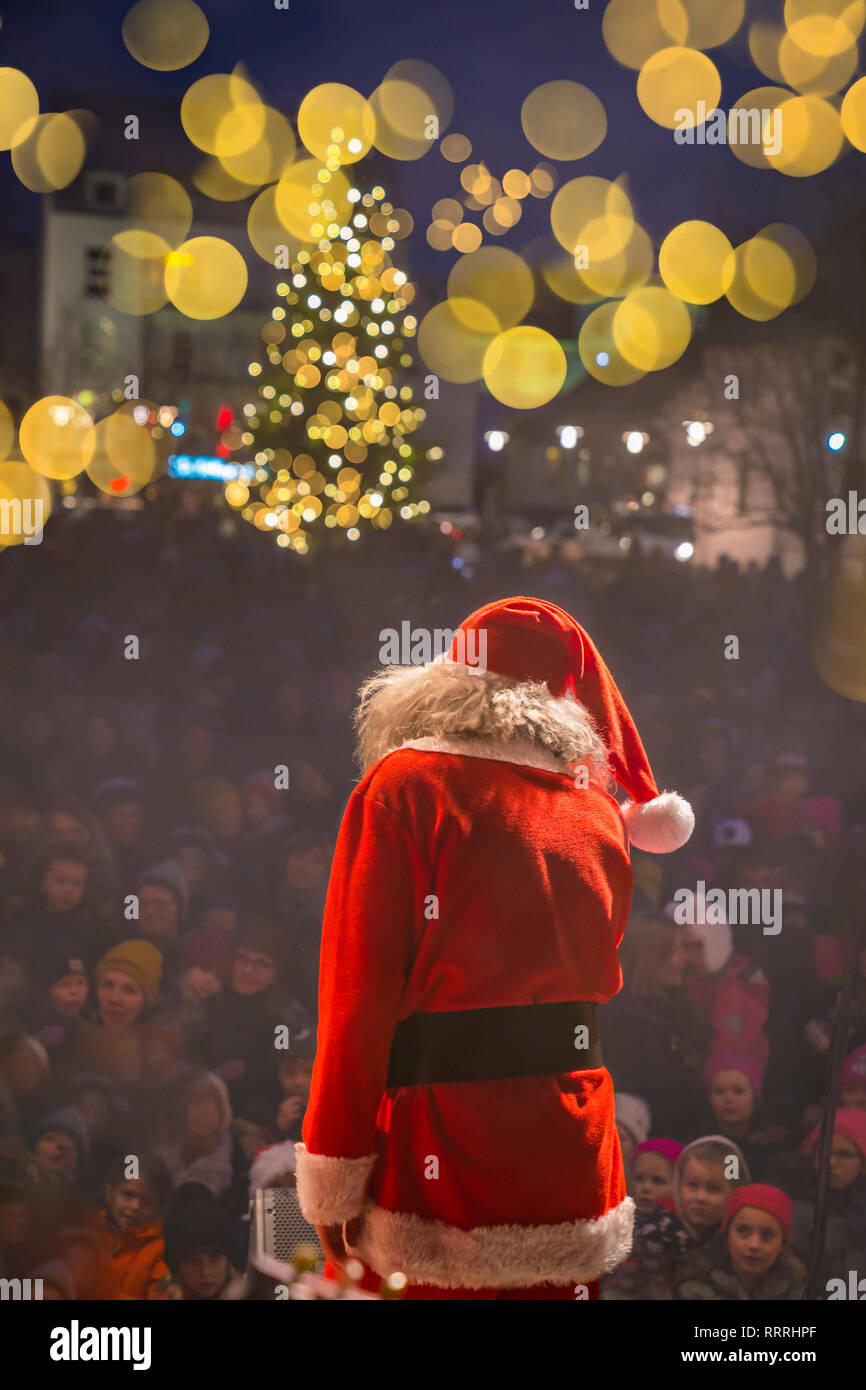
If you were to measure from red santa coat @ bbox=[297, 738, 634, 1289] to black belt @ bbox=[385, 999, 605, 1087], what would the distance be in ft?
0.04

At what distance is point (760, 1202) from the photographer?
6.34ft

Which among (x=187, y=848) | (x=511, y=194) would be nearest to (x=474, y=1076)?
(x=187, y=848)

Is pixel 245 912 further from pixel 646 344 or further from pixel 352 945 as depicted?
pixel 646 344

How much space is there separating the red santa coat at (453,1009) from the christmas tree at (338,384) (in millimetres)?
3296

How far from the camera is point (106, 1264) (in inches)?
76.5

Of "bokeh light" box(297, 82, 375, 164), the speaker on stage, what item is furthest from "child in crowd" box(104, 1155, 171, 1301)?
"bokeh light" box(297, 82, 375, 164)

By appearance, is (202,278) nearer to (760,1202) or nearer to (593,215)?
(593,215)

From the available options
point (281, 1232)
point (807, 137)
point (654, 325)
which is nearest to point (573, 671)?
point (281, 1232)

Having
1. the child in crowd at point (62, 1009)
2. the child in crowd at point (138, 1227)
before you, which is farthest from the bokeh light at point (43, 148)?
the child in crowd at point (138, 1227)

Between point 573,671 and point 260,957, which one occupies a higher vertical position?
point 573,671

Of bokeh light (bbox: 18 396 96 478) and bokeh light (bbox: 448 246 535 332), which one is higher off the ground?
bokeh light (bbox: 448 246 535 332)

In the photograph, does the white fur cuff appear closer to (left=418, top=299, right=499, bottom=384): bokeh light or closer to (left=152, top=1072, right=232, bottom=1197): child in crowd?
(left=152, top=1072, right=232, bottom=1197): child in crowd

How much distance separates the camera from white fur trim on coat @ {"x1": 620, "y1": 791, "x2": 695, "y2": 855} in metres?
1.26

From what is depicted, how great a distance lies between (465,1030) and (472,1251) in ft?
0.75
